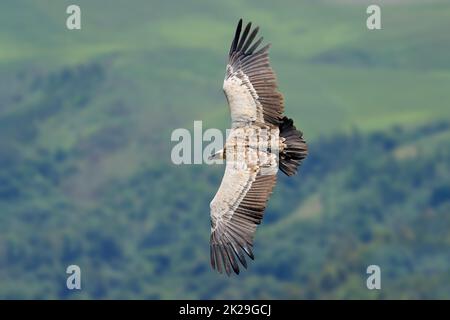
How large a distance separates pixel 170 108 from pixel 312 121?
791 inches

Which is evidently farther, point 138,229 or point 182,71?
point 182,71

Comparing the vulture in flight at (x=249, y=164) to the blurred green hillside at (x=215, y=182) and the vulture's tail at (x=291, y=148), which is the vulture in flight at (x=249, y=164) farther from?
the blurred green hillside at (x=215, y=182)

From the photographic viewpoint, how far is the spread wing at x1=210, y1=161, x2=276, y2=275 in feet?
68.9

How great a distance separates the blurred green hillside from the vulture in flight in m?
109

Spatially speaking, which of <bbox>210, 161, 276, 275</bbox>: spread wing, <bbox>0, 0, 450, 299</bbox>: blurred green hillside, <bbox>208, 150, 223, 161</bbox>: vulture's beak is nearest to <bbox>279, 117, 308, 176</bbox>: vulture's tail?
<bbox>210, 161, 276, 275</bbox>: spread wing

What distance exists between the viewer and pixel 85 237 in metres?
164

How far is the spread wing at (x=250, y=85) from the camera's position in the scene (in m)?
21.4

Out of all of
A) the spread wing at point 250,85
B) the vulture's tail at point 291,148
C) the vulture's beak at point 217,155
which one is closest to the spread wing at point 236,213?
the vulture's beak at point 217,155

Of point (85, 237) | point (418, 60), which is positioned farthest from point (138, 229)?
point (418, 60)

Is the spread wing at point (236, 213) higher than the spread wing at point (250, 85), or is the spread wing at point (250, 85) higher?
Result: the spread wing at point (250, 85)

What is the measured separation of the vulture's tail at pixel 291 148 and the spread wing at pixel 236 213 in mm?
513

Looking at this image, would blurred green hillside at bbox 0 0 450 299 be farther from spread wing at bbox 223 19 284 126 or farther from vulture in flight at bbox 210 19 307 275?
vulture in flight at bbox 210 19 307 275
